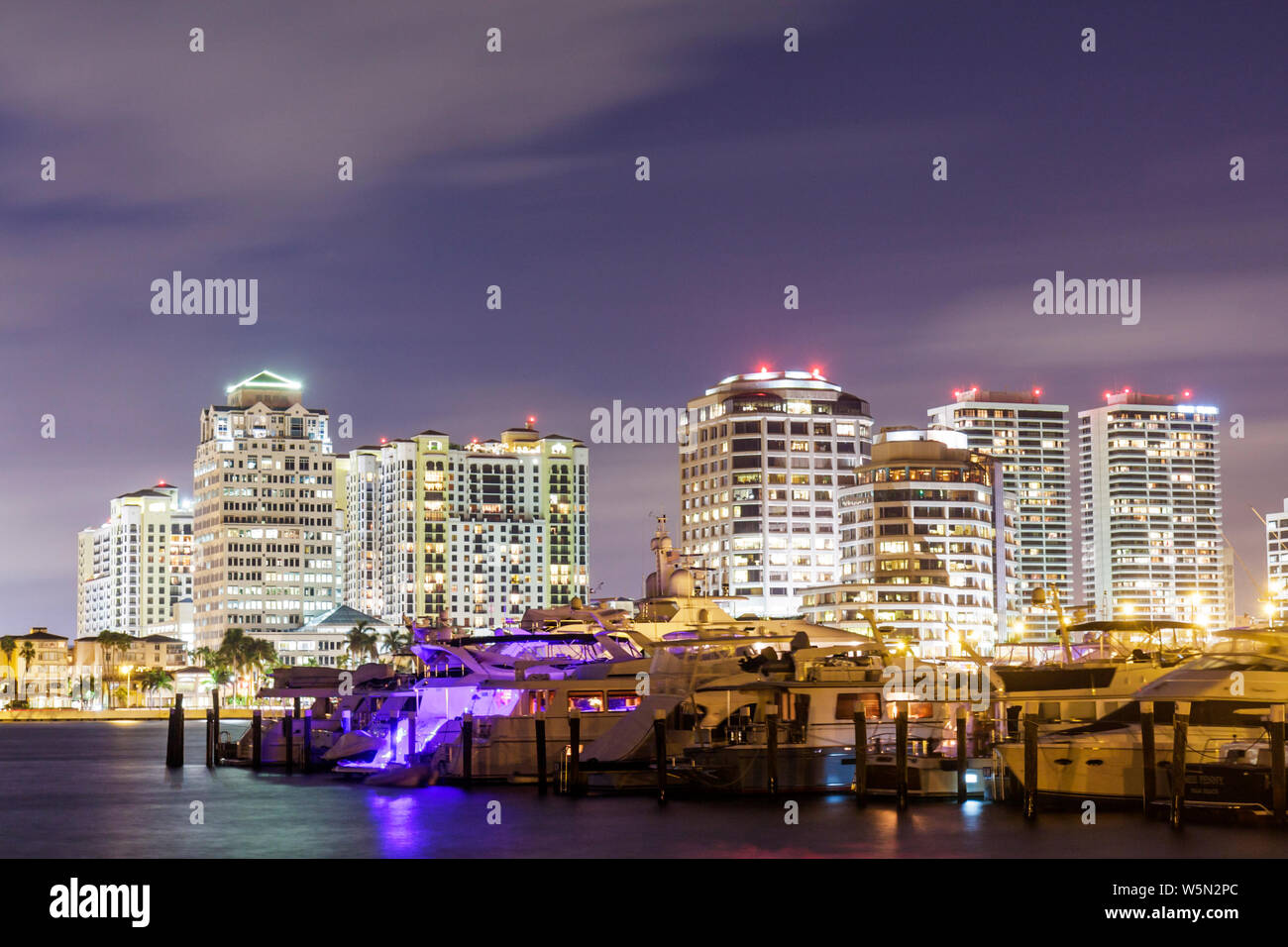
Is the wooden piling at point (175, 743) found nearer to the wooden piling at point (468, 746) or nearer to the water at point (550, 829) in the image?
the water at point (550, 829)

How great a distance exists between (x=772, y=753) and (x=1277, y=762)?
18.8 meters

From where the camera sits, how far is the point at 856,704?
2601 inches

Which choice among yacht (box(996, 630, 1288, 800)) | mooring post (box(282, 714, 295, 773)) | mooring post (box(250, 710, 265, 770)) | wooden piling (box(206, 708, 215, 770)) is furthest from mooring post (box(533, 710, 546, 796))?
wooden piling (box(206, 708, 215, 770))

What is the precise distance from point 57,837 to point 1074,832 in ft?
116

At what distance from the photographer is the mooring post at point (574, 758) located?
218ft

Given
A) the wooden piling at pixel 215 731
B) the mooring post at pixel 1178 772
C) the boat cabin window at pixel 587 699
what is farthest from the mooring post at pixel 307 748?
the mooring post at pixel 1178 772

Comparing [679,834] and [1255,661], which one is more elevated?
[1255,661]

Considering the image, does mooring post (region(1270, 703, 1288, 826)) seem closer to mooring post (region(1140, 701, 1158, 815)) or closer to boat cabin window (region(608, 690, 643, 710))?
mooring post (region(1140, 701, 1158, 815))

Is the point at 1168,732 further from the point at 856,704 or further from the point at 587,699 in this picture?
the point at 587,699

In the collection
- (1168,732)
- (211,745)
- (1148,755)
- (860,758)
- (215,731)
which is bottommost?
(211,745)

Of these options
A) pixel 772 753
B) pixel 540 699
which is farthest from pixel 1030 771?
pixel 540 699

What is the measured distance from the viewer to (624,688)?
71812 mm
